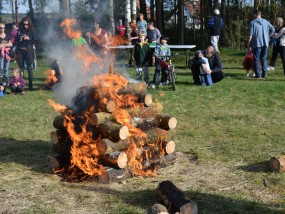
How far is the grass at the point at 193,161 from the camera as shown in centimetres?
497

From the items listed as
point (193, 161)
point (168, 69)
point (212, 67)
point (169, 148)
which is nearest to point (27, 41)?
point (168, 69)

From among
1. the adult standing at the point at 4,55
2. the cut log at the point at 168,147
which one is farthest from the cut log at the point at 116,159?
the adult standing at the point at 4,55

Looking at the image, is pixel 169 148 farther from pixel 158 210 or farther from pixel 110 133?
pixel 158 210

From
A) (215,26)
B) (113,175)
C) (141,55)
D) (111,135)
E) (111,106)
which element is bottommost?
(113,175)

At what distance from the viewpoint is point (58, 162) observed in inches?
241

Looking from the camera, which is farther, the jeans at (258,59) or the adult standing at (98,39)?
the jeans at (258,59)

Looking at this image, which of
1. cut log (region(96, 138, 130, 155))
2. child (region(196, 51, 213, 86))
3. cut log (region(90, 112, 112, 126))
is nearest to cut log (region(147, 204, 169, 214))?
cut log (region(96, 138, 130, 155))

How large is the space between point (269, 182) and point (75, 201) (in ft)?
7.80

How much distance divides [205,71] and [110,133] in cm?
756

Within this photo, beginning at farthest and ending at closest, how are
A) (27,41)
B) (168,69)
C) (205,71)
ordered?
(27,41) → (168,69) → (205,71)

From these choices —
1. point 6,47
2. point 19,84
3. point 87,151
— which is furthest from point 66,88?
point 6,47

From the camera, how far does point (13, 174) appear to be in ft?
19.9

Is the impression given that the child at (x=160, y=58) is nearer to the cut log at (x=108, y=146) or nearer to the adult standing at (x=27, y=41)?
the adult standing at (x=27, y=41)

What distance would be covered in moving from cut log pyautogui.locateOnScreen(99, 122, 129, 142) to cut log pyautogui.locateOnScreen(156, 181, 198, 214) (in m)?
1.01
